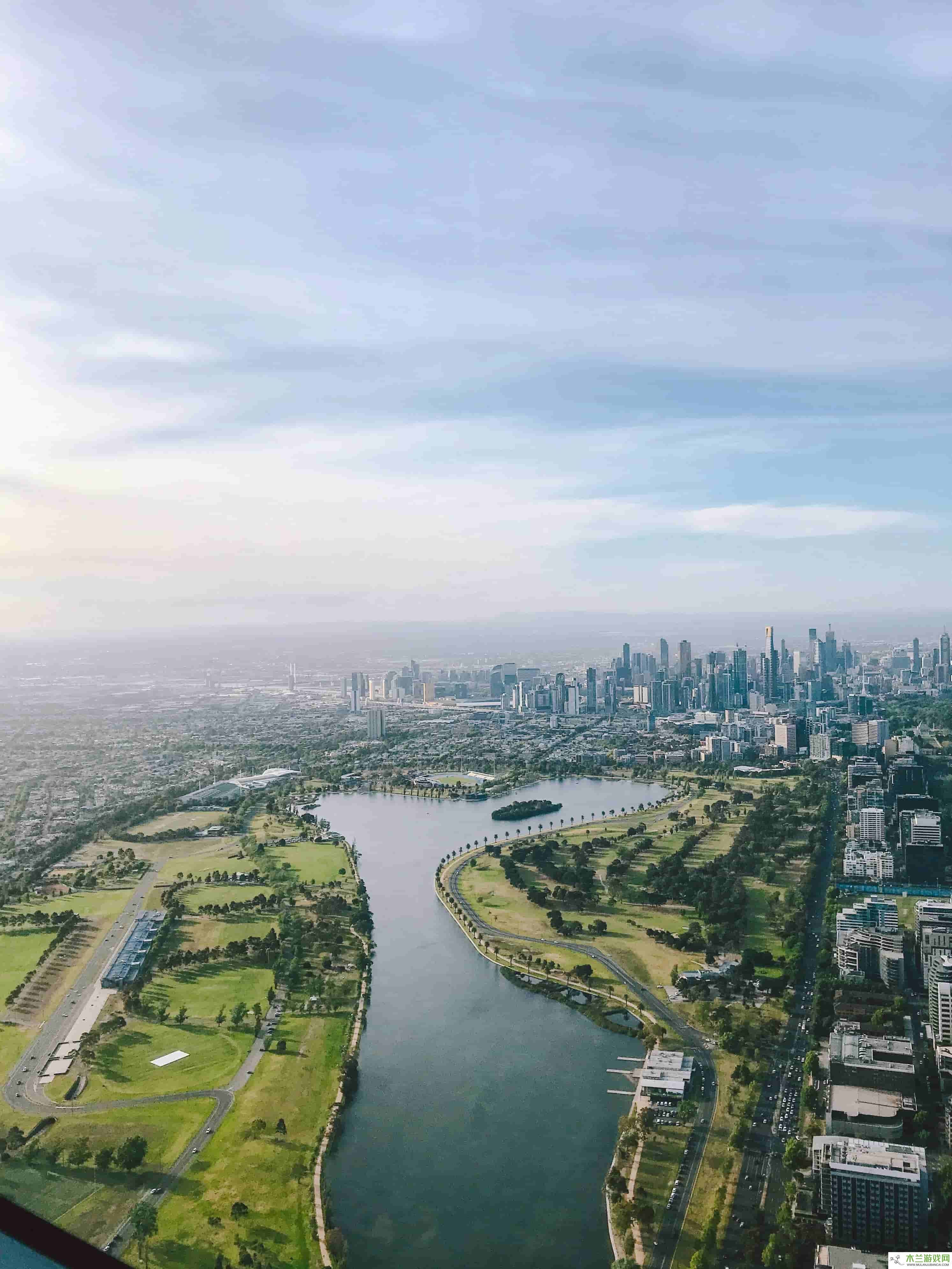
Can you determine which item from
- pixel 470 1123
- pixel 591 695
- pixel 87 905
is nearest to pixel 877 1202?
pixel 470 1123

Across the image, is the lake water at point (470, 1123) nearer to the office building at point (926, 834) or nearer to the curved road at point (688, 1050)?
the curved road at point (688, 1050)

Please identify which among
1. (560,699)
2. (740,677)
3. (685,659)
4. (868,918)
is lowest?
(868,918)

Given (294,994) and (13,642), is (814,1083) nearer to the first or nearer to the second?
(294,994)

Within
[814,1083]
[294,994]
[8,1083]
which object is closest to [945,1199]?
[814,1083]

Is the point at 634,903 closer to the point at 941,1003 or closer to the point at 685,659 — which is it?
the point at 941,1003

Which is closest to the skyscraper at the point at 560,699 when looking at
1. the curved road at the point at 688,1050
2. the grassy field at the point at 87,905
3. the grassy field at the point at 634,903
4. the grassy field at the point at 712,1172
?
the grassy field at the point at 634,903
